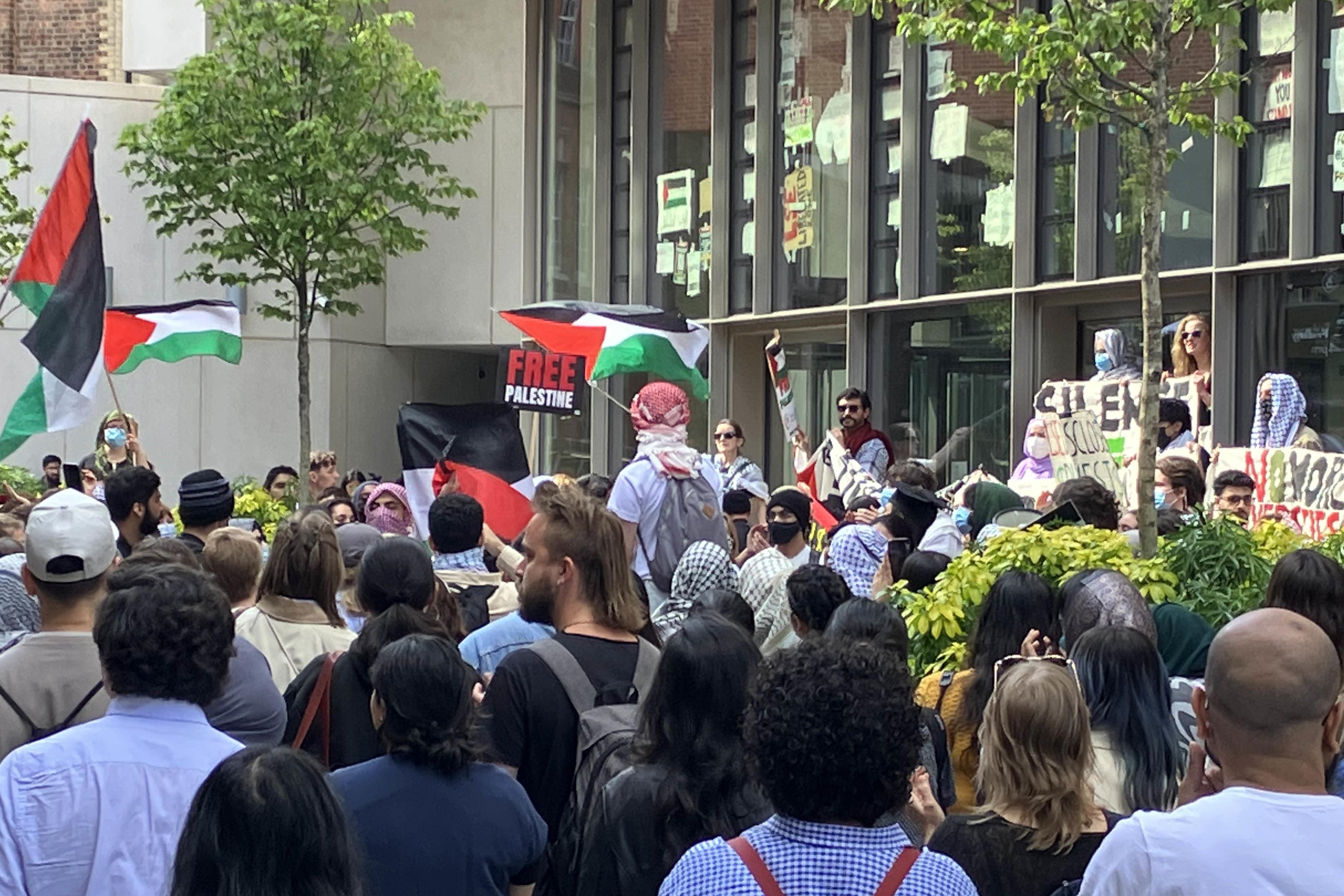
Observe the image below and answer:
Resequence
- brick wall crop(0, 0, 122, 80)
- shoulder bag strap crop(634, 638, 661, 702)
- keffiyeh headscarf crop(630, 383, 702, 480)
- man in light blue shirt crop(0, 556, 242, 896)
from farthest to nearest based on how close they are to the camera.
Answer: brick wall crop(0, 0, 122, 80), keffiyeh headscarf crop(630, 383, 702, 480), shoulder bag strap crop(634, 638, 661, 702), man in light blue shirt crop(0, 556, 242, 896)

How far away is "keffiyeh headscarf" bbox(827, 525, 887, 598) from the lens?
8.95m

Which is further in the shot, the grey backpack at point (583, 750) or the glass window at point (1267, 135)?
the glass window at point (1267, 135)

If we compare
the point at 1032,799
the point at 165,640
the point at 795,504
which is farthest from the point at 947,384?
the point at 165,640

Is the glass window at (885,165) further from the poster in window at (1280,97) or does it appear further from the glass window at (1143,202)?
the poster in window at (1280,97)

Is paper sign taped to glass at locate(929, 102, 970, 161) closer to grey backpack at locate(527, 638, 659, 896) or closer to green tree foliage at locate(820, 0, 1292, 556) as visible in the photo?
green tree foliage at locate(820, 0, 1292, 556)

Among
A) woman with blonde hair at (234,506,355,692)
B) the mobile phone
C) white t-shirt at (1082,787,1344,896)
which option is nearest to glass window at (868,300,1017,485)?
the mobile phone

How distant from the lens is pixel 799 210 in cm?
2047

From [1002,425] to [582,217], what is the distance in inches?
328

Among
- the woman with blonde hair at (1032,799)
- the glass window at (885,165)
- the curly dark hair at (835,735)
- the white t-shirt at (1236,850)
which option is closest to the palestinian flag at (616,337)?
the glass window at (885,165)

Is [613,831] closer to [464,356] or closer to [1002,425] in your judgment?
[1002,425]

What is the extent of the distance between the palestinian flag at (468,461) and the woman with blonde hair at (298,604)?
494cm

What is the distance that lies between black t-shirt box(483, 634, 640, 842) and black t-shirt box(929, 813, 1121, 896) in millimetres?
1222

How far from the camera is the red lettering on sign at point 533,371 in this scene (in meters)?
13.7

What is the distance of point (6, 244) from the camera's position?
73.7 feet
